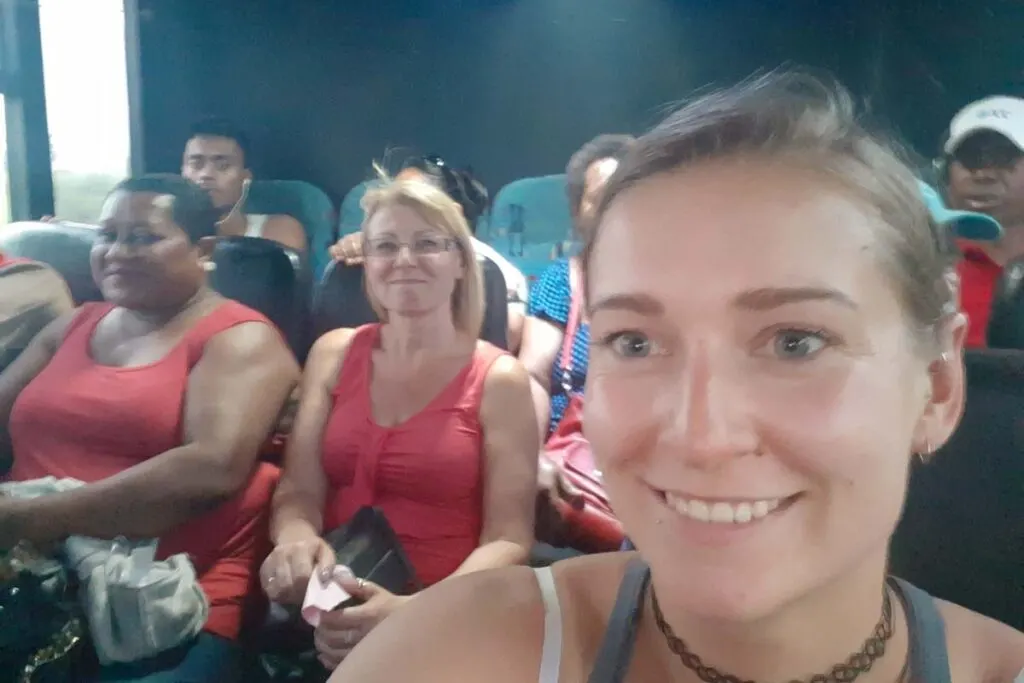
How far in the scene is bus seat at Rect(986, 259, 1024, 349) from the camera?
0.81m

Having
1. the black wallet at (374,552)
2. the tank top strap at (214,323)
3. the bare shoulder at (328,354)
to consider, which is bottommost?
the black wallet at (374,552)

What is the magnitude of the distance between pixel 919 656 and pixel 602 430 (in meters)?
0.25

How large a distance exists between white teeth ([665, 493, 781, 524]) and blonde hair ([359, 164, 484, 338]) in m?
0.62

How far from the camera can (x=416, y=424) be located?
0.96m

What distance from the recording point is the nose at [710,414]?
40 cm

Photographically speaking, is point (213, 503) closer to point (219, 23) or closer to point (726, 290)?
point (219, 23)

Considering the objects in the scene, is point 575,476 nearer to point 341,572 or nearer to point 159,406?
point 341,572

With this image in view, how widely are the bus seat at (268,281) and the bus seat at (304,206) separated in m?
0.03

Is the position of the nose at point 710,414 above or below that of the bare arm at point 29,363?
above

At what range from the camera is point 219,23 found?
40.3 inches

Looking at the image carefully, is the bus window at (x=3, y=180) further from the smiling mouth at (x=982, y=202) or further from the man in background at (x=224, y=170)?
the smiling mouth at (x=982, y=202)

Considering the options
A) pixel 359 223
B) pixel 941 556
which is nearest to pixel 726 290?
pixel 941 556

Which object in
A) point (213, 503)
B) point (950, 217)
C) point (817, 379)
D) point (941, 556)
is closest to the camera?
point (817, 379)

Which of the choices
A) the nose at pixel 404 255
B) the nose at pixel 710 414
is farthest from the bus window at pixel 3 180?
the nose at pixel 710 414
